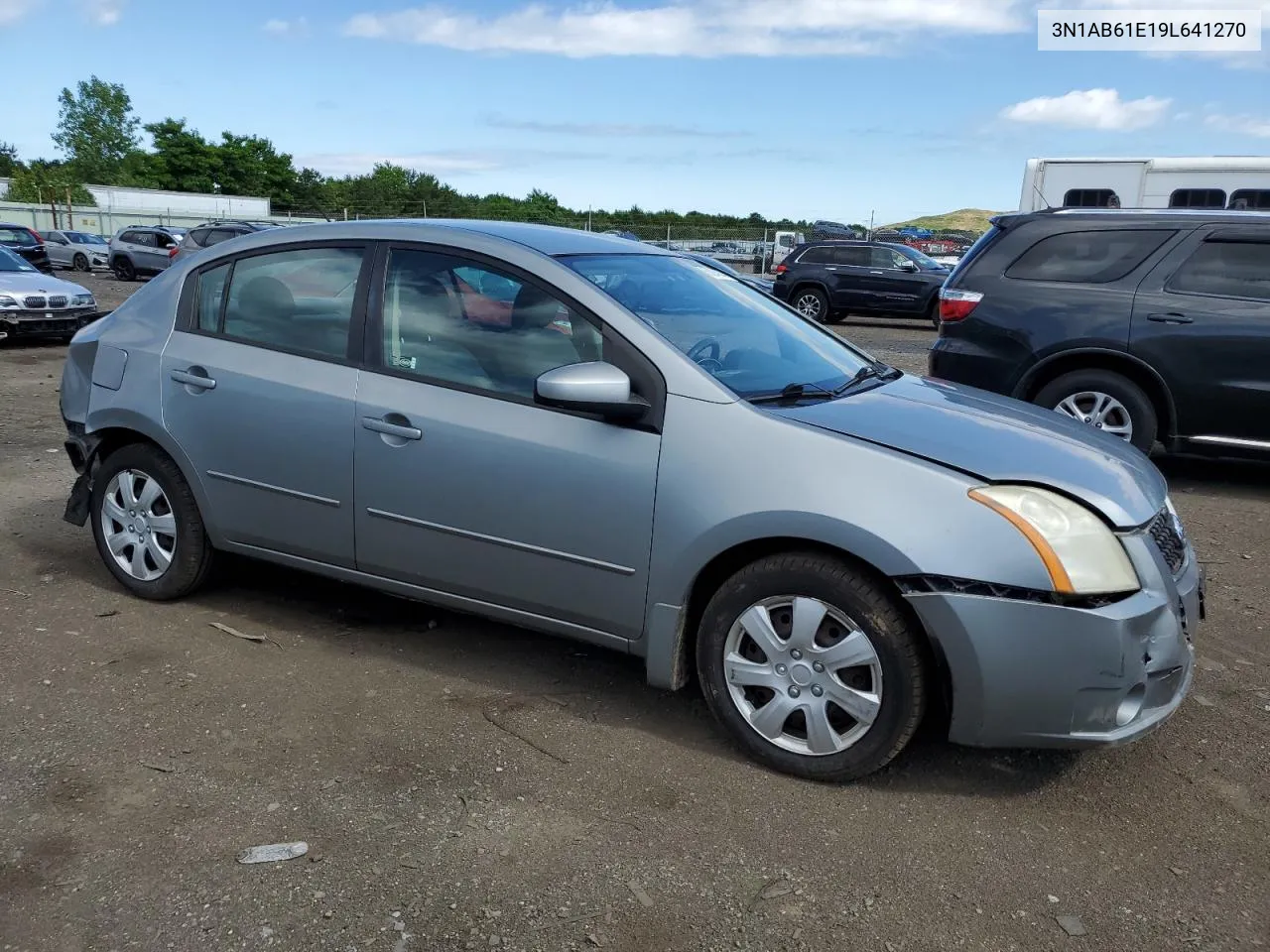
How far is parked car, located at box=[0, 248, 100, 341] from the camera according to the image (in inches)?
542

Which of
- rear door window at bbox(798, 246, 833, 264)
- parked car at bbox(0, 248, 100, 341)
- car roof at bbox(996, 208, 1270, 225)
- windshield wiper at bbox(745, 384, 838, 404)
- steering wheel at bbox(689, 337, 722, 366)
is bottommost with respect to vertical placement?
parked car at bbox(0, 248, 100, 341)

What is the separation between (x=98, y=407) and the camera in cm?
459

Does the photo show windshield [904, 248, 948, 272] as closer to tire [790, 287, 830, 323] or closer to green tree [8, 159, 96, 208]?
tire [790, 287, 830, 323]

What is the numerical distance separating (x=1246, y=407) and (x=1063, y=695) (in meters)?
4.71

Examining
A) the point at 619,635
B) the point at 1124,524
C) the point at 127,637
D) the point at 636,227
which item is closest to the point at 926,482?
the point at 1124,524

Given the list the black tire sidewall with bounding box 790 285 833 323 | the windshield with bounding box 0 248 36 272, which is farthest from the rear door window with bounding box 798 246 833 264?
the windshield with bounding box 0 248 36 272

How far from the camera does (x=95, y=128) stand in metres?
97.1

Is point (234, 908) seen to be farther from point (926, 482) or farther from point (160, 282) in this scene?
point (160, 282)

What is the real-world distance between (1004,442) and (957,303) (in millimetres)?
4424

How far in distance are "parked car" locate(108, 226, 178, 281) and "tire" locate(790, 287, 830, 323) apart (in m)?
18.3

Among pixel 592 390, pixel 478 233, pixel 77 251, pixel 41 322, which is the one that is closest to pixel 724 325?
pixel 592 390

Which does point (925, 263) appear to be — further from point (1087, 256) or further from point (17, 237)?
point (17, 237)

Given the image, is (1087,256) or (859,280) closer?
(1087,256)

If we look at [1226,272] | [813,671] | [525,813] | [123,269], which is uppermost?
[1226,272]
